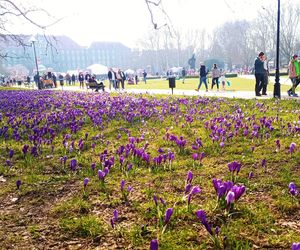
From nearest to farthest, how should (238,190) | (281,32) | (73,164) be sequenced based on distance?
(238,190) → (73,164) → (281,32)

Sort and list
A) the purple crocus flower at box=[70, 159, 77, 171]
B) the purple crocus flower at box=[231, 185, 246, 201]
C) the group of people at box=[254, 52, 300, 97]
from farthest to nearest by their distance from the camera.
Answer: the group of people at box=[254, 52, 300, 97] < the purple crocus flower at box=[70, 159, 77, 171] < the purple crocus flower at box=[231, 185, 246, 201]

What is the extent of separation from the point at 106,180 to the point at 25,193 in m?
1.06

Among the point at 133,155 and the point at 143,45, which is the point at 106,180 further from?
the point at 143,45

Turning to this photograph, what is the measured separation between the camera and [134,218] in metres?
3.24

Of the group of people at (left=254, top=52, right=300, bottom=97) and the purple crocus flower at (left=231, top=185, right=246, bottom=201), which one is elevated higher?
the group of people at (left=254, top=52, right=300, bottom=97)

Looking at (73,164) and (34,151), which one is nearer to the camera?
(73,164)

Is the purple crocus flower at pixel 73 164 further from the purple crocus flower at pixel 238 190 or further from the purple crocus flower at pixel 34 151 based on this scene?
the purple crocus flower at pixel 238 190

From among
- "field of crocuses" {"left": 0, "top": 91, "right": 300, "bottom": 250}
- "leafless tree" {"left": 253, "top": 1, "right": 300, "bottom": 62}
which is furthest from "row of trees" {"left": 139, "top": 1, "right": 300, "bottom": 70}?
"field of crocuses" {"left": 0, "top": 91, "right": 300, "bottom": 250}

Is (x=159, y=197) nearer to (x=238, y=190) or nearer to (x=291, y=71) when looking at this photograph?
(x=238, y=190)

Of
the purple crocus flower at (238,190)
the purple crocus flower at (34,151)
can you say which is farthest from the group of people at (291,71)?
the purple crocus flower at (238,190)

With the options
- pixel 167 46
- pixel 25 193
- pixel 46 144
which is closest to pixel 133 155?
pixel 25 193

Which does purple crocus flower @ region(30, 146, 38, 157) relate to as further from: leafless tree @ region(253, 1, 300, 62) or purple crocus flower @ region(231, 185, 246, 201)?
leafless tree @ region(253, 1, 300, 62)

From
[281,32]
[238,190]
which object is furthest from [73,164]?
[281,32]

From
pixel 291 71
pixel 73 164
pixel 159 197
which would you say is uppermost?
pixel 291 71
